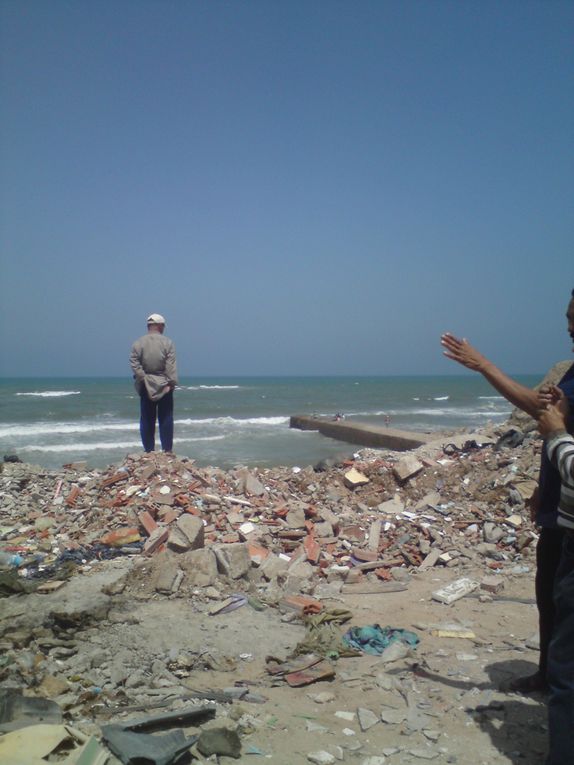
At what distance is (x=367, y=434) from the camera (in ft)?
59.0

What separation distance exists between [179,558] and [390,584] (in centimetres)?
178

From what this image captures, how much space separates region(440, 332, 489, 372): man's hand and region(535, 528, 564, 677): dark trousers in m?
0.89

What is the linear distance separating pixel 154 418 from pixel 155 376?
26.5 inches

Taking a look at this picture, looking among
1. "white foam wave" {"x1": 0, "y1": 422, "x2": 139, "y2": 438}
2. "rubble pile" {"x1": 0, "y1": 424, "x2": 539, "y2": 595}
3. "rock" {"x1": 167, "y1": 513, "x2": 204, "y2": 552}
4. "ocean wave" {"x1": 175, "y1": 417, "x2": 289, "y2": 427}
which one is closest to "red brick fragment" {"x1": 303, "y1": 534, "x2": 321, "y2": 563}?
"rubble pile" {"x1": 0, "y1": 424, "x2": 539, "y2": 595}

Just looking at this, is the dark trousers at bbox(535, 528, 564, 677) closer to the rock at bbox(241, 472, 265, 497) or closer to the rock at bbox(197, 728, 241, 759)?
the rock at bbox(197, 728, 241, 759)

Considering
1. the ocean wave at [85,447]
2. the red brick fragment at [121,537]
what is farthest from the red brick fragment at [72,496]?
the ocean wave at [85,447]

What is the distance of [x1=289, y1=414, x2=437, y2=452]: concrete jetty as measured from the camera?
48.9 feet

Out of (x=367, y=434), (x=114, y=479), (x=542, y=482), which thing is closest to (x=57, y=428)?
(x=367, y=434)

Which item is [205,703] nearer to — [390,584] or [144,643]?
[144,643]

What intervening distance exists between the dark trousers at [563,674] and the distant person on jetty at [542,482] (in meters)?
0.36

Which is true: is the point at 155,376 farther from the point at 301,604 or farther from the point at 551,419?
the point at 551,419

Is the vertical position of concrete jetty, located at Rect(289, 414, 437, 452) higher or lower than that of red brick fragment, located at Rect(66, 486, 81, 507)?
lower

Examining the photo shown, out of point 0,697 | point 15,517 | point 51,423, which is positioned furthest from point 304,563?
point 51,423

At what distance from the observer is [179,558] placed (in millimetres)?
5055
